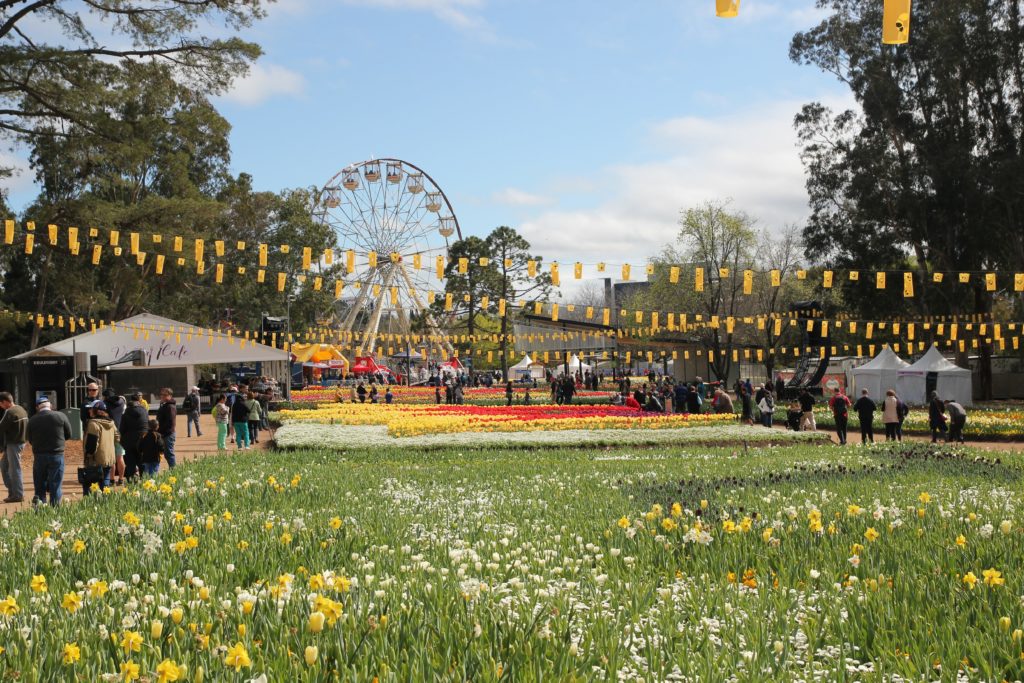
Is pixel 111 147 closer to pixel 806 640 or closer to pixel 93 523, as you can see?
pixel 93 523

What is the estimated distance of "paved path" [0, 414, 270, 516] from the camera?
14.4 metres

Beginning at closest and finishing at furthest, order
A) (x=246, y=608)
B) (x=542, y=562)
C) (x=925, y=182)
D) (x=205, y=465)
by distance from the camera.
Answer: (x=246, y=608), (x=542, y=562), (x=205, y=465), (x=925, y=182)

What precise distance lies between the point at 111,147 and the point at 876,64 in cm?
3229

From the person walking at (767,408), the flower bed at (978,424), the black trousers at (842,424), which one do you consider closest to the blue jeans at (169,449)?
the black trousers at (842,424)

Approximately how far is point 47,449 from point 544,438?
1155cm

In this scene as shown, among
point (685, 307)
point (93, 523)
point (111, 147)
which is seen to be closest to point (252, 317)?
point (685, 307)

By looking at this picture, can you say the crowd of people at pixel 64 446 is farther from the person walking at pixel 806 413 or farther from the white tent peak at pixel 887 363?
the white tent peak at pixel 887 363

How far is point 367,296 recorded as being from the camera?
2542 inches

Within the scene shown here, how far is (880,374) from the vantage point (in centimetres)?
4075

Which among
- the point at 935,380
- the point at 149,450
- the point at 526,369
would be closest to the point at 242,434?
the point at 149,450

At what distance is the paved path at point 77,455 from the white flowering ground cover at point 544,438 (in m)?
1.96

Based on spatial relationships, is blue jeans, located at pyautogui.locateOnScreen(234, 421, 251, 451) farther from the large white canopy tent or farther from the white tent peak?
the white tent peak

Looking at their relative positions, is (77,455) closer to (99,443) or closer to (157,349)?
(99,443)

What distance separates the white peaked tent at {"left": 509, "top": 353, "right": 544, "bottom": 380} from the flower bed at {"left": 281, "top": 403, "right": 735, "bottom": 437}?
126ft
